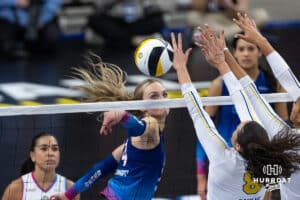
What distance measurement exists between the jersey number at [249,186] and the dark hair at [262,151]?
156 mm

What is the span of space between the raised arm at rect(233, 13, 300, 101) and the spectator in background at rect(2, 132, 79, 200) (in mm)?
1835

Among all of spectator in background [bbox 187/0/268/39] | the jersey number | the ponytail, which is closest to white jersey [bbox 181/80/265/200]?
the jersey number

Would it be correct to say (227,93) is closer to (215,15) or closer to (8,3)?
(8,3)

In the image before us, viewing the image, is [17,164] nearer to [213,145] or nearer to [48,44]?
[213,145]

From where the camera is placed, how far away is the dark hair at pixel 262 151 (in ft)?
23.0

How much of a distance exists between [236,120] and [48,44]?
7127 mm

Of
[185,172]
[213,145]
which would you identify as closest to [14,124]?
[185,172]

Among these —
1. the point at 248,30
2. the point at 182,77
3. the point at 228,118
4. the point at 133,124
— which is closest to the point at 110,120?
the point at 133,124

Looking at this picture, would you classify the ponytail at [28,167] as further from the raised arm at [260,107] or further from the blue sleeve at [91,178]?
the raised arm at [260,107]

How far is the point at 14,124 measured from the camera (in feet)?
40.0

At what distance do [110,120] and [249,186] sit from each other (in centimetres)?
110

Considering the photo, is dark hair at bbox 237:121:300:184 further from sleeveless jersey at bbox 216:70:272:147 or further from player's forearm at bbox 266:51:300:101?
sleeveless jersey at bbox 216:70:272:147

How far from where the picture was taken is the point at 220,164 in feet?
23.6

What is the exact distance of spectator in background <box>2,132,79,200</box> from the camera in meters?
8.57
